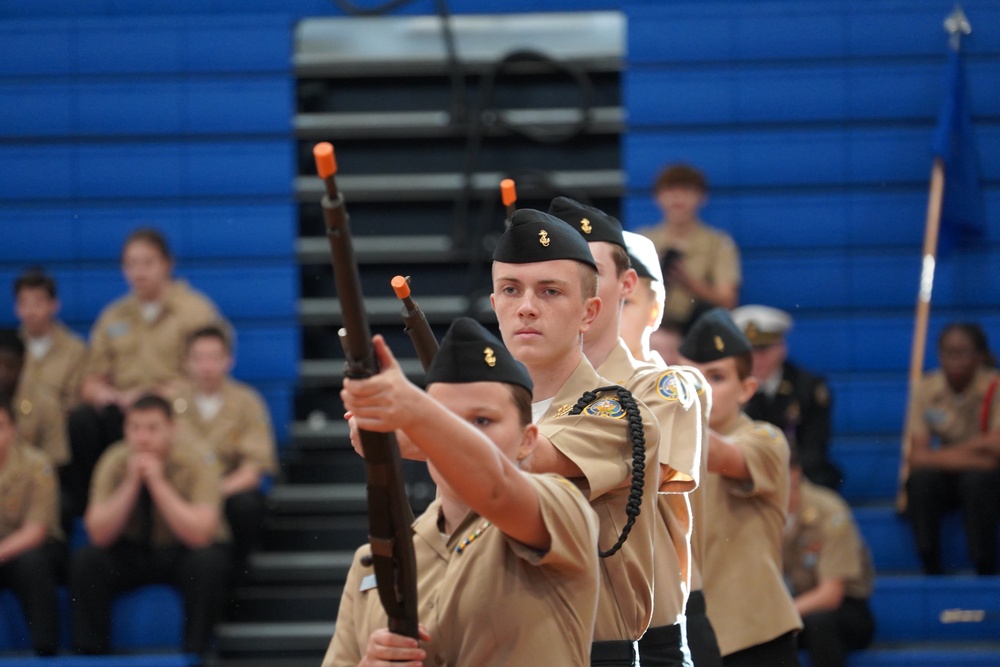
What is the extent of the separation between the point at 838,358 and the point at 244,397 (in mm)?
3259

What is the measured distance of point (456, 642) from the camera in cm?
241

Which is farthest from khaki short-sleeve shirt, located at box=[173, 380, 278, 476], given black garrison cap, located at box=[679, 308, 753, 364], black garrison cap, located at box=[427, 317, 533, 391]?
black garrison cap, located at box=[427, 317, 533, 391]

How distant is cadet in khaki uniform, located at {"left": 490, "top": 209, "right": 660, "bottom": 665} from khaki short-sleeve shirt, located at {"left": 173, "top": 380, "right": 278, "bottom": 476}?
162 inches

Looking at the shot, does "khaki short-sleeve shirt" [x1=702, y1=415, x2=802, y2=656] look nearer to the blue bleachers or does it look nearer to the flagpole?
the blue bleachers

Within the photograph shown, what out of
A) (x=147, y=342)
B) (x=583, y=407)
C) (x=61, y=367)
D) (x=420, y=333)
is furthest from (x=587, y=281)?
(x=61, y=367)

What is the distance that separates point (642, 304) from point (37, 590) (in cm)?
374

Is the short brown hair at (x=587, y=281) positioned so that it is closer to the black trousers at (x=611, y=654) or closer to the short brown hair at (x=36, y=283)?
the black trousers at (x=611, y=654)

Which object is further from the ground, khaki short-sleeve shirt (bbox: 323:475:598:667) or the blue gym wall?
the blue gym wall

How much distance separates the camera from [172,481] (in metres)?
6.43

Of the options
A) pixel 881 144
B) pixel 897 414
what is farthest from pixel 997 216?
pixel 897 414

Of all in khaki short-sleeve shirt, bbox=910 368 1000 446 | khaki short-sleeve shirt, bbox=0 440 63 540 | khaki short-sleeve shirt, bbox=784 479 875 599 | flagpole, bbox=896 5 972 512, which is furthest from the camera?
flagpole, bbox=896 5 972 512

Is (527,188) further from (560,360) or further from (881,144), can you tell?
(560,360)

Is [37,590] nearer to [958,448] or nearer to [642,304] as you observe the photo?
[642,304]

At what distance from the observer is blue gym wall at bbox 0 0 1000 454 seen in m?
7.89
